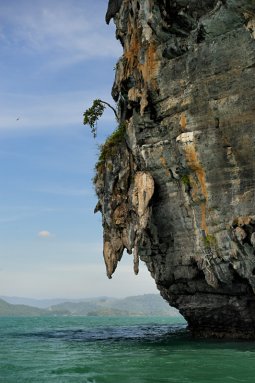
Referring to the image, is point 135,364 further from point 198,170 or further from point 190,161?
point 190,161

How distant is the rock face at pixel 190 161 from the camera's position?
75.9ft

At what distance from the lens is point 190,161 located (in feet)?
81.1

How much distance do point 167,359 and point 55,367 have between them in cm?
438

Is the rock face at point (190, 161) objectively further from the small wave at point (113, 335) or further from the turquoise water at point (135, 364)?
the small wave at point (113, 335)

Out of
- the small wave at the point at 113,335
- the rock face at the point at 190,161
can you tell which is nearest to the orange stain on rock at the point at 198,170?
the rock face at the point at 190,161

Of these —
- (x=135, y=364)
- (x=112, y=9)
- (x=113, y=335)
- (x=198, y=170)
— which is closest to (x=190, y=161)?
(x=198, y=170)

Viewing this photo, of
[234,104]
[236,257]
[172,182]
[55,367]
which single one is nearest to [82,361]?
[55,367]

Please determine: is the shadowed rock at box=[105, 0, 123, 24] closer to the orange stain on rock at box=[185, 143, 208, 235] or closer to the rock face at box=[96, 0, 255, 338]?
the rock face at box=[96, 0, 255, 338]

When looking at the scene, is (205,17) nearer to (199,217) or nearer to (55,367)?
(199,217)

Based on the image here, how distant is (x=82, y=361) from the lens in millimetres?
20531

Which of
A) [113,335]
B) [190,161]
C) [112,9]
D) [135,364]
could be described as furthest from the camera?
[113,335]

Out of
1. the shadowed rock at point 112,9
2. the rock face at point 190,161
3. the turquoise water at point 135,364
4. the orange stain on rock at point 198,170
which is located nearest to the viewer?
the turquoise water at point 135,364

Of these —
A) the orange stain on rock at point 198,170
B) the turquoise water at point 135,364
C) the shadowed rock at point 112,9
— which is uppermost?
the shadowed rock at point 112,9

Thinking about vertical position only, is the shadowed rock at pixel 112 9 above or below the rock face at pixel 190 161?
above
